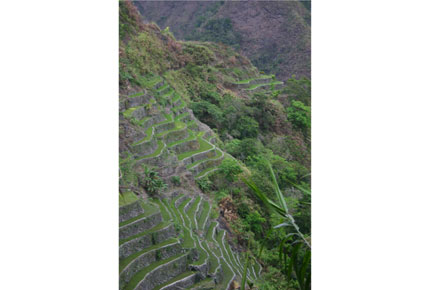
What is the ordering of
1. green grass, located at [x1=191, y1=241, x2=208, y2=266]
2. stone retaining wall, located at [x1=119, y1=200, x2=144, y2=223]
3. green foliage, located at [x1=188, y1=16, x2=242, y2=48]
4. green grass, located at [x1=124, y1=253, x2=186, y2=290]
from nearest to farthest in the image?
green grass, located at [x1=124, y1=253, x2=186, y2=290], stone retaining wall, located at [x1=119, y1=200, x2=144, y2=223], green grass, located at [x1=191, y1=241, x2=208, y2=266], green foliage, located at [x1=188, y1=16, x2=242, y2=48]

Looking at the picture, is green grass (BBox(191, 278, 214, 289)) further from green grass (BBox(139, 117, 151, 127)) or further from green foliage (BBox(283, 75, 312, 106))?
green foliage (BBox(283, 75, 312, 106))

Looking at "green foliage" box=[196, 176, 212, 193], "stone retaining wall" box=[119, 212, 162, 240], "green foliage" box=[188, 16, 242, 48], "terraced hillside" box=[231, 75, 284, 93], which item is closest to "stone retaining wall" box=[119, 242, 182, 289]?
"stone retaining wall" box=[119, 212, 162, 240]

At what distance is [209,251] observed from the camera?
3967 millimetres

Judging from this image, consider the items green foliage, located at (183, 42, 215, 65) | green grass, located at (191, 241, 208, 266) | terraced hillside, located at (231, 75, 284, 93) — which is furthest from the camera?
green foliage, located at (183, 42, 215, 65)

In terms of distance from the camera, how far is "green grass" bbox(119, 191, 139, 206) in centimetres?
377

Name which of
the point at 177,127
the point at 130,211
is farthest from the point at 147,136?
the point at 130,211

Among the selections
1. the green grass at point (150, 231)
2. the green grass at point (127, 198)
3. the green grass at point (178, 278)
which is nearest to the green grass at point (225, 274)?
the green grass at point (178, 278)

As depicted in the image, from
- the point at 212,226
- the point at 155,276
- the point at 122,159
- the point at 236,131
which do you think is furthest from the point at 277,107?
the point at 155,276

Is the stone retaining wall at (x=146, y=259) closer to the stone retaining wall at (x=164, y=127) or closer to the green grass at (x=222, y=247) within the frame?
the green grass at (x=222, y=247)
